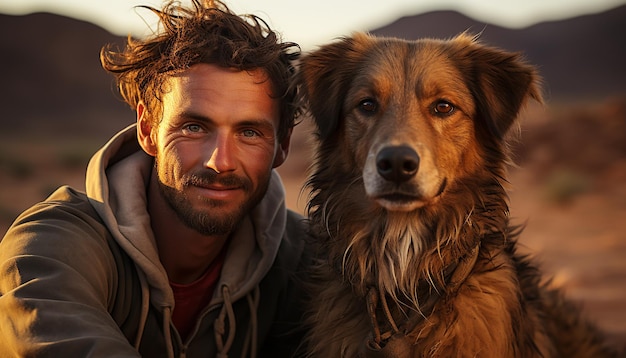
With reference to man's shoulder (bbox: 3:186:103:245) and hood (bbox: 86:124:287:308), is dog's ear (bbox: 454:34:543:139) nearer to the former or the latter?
hood (bbox: 86:124:287:308)

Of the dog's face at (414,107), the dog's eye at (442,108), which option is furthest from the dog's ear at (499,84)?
the dog's eye at (442,108)

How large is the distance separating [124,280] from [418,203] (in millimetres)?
1678

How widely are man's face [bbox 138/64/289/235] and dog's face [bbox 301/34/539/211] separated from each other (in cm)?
38

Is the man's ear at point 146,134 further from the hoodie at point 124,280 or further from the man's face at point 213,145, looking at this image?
the man's face at point 213,145

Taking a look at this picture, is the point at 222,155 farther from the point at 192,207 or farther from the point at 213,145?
the point at 192,207

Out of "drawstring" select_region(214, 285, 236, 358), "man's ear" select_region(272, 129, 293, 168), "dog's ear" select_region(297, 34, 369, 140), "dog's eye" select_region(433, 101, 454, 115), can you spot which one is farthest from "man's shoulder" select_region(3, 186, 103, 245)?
"dog's eye" select_region(433, 101, 454, 115)

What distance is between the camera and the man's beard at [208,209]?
4.01 meters

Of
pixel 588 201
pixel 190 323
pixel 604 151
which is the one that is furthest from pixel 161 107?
pixel 604 151

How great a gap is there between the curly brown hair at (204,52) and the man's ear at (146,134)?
2.3 inches

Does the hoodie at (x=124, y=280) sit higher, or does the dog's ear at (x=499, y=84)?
the dog's ear at (x=499, y=84)

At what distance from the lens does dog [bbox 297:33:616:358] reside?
3506 mm

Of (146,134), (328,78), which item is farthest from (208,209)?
(328,78)

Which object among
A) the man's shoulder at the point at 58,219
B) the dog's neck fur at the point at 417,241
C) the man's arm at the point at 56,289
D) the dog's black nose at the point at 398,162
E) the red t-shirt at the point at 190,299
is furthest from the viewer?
the red t-shirt at the point at 190,299

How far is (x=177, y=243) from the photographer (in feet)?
13.9
